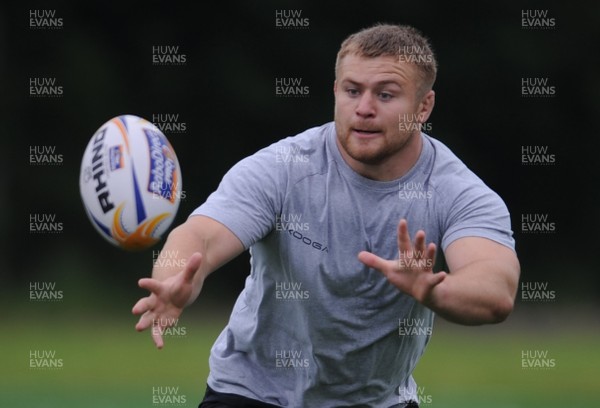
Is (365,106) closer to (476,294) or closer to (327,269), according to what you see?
(327,269)

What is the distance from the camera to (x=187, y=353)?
420 inches

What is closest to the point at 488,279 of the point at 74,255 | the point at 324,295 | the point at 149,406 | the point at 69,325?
the point at 324,295

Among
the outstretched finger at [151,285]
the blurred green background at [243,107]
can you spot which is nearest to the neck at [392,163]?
the outstretched finger at [151,285]

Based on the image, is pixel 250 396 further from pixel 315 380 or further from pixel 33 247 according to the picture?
pixel 33 247

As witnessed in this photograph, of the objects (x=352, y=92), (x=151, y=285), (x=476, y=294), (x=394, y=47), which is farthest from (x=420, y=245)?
(x=394, y=47)

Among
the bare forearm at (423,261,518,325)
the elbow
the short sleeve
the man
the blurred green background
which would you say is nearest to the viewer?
the bare forearm at (423,261,518,325)

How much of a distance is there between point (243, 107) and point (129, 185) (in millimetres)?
7978

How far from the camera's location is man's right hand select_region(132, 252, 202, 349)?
3.71 meters

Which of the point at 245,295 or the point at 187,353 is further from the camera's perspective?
the point at 187,353

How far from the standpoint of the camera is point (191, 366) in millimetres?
10055

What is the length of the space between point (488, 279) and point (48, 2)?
31.4 ft

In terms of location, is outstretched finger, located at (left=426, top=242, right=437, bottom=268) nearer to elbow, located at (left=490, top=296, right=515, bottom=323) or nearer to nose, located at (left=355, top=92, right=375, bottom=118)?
elbow, located at (left=490, top=296, right=515, bottom=323)

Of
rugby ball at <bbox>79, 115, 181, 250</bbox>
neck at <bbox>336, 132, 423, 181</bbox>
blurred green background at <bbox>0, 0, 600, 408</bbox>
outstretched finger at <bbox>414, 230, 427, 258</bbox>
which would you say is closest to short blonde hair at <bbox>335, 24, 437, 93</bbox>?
neck at <bbox>336, 132, 423, 181</bbox>

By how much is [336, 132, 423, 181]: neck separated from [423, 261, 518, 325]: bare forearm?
0.64 m
